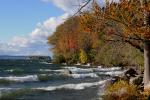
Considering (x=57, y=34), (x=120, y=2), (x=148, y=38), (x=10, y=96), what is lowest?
(x=10, y=96)

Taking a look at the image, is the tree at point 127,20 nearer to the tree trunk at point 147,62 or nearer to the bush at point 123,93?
the tree trunk at point 147,62

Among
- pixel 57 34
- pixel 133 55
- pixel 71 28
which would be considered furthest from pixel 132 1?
pixel 57 34

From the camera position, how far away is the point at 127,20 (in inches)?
787

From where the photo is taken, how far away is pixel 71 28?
4092 inches

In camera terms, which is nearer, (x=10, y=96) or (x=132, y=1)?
(x=132, y=1)

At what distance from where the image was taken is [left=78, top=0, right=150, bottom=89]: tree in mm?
19469

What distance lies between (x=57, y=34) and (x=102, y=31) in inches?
3662

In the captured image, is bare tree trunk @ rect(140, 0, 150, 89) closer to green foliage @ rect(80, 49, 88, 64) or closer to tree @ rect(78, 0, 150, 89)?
tree @ rect(78, 0, 150, 89)

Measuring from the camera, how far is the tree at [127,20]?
19.5 m

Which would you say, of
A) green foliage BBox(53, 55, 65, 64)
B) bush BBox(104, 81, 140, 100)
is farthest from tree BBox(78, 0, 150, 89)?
green foliage BBox(53, 55, 65, 64)

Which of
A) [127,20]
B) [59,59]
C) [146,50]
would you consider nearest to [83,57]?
[59,59]

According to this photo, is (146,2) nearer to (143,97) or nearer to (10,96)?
(143,97)

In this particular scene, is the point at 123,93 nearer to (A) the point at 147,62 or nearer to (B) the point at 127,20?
(A) the point at 147,62

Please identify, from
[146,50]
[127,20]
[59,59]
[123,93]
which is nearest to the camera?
[127,20]
